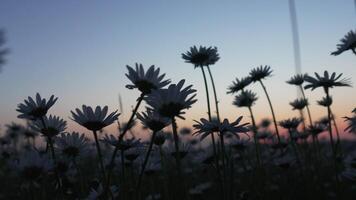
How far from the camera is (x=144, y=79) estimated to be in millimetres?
2969

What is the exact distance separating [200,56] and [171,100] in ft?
8.34

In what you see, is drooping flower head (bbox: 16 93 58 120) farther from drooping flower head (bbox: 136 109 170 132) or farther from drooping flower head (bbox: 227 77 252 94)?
drooping flower head (bbox: 227 77 252 94)

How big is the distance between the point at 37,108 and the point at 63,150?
1.48 feet

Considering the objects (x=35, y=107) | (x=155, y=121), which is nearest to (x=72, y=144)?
(x=35, y=107)

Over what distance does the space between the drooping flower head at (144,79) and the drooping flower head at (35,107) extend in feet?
2.18

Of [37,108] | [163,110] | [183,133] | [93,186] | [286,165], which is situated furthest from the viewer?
[183,133]

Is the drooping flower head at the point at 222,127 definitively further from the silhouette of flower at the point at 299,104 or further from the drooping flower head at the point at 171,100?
the silhouette of flower at the point at 299,104

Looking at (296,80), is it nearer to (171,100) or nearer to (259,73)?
(259,73)

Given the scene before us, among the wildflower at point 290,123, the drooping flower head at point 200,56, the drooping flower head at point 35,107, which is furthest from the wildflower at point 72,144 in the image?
the wildflower at point 290,123

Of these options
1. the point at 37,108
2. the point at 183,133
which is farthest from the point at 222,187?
the point at 183,133

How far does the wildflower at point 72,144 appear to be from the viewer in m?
3.51

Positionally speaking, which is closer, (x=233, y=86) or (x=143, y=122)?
(x=143, y=122)

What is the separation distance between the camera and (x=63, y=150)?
354 centimetres

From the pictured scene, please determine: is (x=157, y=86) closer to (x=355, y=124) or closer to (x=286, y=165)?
(x=355, y=124)
